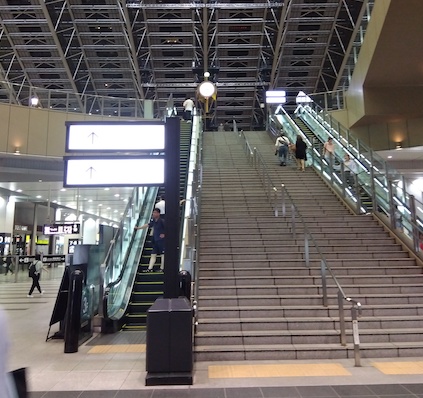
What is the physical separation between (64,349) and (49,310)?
3980mm

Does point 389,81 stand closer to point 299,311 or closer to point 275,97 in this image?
point 275,97

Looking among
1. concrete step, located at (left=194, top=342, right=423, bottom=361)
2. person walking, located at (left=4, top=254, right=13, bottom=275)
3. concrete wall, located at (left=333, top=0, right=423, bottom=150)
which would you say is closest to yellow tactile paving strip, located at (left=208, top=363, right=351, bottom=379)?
concrete step, located at (left=194, top=342, right=423, bottom=361)

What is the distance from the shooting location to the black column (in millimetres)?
4480

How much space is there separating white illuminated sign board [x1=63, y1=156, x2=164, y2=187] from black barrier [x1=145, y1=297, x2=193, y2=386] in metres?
1.63

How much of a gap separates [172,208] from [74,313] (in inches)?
84.9

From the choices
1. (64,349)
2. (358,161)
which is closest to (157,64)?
(358,161)

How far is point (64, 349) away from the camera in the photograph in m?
5.25

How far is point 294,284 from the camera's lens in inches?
252

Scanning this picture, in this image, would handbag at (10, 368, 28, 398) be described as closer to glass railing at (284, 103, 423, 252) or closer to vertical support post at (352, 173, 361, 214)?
glass railing at (284, 103, 423, 252)

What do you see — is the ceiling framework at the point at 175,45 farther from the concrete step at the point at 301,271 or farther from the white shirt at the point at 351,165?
→ the concrete step at the point at 301,271

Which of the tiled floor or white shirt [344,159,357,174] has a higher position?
white shirt [344,159,357,174]

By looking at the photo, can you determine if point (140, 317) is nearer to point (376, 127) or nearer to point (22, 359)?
point (22, 359)

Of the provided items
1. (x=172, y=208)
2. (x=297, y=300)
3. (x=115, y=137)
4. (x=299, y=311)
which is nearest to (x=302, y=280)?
(x=297, y=300)

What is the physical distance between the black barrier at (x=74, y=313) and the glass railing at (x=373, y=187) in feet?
19.0
